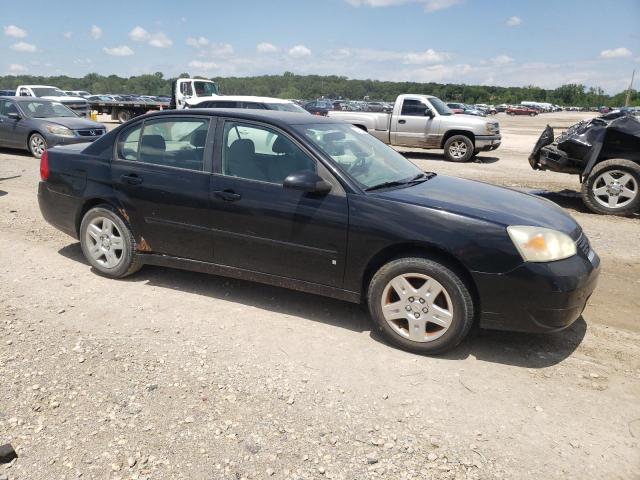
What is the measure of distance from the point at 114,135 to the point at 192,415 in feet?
9.72

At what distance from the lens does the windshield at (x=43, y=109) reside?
13.4 m

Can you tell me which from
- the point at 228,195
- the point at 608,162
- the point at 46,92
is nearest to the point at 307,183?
the point at 228,195

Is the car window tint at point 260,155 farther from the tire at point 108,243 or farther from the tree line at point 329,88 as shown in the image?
the tree line at point 329,88

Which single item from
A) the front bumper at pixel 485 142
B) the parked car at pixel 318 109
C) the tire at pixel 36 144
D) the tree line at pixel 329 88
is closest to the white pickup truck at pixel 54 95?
the tire at pixel 36 144

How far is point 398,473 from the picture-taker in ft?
8.11

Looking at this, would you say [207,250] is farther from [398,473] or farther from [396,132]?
[396,132]

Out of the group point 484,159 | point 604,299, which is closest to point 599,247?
point 604,299

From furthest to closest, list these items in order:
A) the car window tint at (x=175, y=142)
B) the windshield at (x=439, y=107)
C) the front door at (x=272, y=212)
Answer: the windshield at (x=439, y=107)
the car window tint at (x=175, y=142)
the front door at (x=272, y=212)

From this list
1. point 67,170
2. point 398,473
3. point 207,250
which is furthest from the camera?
point 67,170

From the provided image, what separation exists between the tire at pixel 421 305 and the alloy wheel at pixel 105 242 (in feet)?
8.08

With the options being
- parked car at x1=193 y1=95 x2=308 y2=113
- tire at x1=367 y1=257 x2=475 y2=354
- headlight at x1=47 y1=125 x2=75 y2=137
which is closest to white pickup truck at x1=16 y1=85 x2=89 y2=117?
headlight at x1=47 y1=125 x2=75 y2=137

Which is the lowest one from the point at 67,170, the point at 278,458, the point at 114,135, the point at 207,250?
the point at 278,458

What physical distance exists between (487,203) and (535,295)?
2.60 feet

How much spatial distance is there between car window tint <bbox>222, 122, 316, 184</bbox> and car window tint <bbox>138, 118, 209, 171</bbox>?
25 cm
